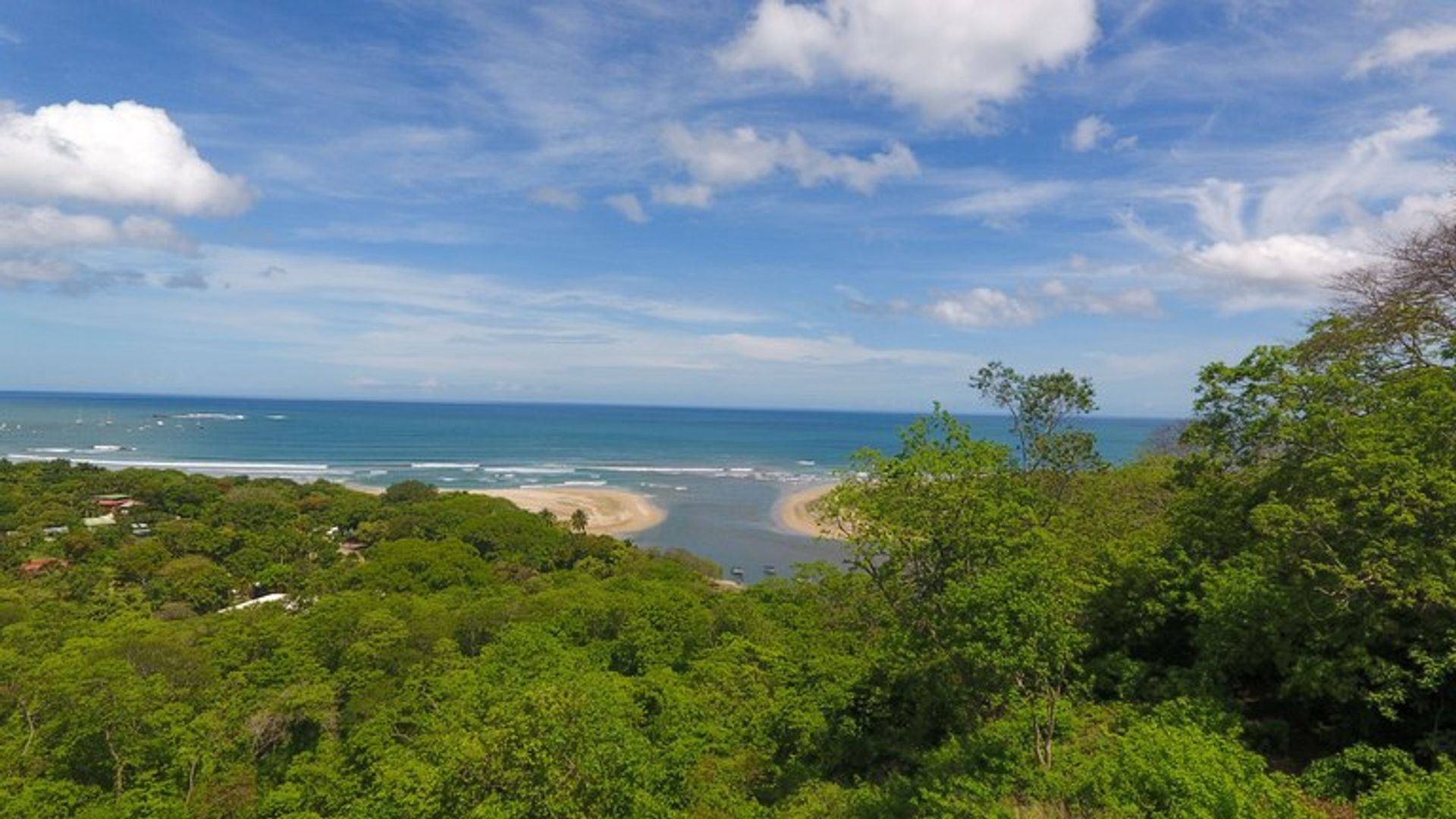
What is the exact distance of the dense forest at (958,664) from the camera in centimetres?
1039

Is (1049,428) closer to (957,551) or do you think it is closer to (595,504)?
(957,551)

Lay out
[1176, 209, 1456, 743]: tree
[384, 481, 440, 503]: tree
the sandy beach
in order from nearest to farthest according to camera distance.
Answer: [1176, 209, 1456, 743]: tree
[384, 481, 440, 503]: tree
the sandy beach

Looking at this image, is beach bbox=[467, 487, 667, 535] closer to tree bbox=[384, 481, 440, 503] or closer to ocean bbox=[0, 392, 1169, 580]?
ocean bbox=[0, 392, 1169, 580]

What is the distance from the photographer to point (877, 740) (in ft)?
50.0

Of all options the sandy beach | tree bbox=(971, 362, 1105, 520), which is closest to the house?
the sandy beach

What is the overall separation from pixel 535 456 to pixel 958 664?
10379 centimetres

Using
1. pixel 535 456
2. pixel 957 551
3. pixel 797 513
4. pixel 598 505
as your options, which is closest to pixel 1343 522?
pixel 957 551

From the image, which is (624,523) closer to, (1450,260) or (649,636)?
(649,636)

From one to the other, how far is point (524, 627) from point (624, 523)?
3854 cm

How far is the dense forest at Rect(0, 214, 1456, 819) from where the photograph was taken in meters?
10.4

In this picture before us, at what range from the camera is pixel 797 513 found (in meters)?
65.7

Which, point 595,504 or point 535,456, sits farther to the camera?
point 535,456

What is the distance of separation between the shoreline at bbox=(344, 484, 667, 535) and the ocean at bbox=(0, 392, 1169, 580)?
1.80 meters

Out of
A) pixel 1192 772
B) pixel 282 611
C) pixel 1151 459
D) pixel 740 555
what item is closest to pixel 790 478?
pixel 740 555
